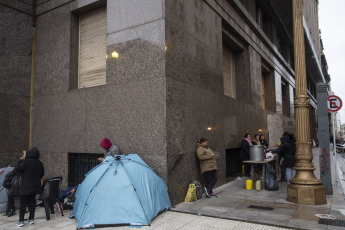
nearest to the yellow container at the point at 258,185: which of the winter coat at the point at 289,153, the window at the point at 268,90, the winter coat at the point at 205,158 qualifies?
the winter coat at the point at 289,153

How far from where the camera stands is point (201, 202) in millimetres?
7207

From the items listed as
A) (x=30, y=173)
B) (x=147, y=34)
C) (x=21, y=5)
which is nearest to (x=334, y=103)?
(x=147, y=34)

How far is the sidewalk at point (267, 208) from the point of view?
5.49 metres

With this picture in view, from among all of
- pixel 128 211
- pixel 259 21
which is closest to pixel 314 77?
pixel 259 21

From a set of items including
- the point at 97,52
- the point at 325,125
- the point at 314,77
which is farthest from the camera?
the point at 314,77

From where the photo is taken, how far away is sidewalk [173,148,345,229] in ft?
18.0

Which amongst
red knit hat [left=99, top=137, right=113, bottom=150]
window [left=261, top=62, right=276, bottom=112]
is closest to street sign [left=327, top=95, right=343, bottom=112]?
red knit hat [left=99, top=137, right=113, bottom=150]

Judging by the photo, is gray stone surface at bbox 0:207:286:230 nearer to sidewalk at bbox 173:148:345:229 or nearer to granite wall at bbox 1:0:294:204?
sidewalk at bbox 173:148:345:229

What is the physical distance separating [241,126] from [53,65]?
25.3 ft

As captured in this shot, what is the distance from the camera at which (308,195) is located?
6793 mm

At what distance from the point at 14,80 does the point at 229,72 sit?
8804mm

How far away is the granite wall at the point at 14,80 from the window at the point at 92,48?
6.64ft

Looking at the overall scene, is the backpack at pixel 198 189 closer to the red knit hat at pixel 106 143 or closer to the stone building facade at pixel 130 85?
the stone building facade at pixel 130 85

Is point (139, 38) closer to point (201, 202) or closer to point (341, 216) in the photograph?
point (201, 202)
